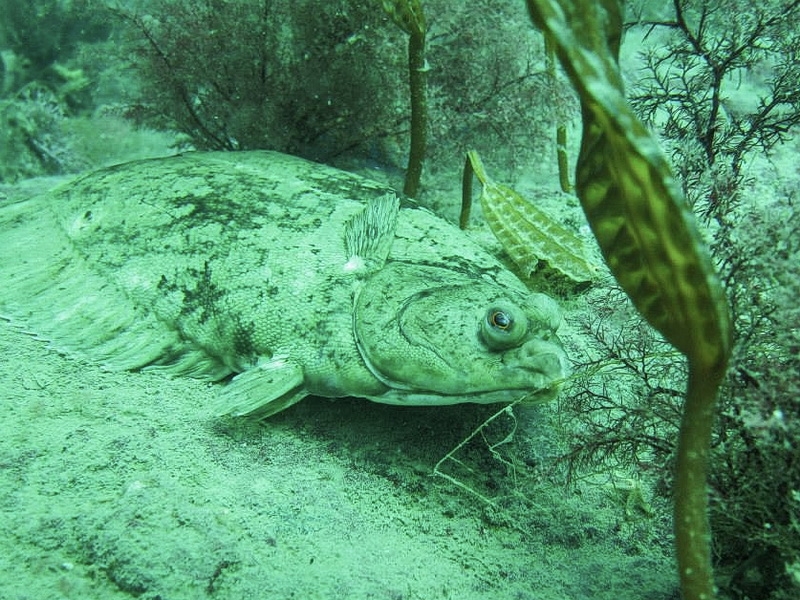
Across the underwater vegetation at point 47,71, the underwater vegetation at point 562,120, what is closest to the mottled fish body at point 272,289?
the underwater vegetation at point 562,120

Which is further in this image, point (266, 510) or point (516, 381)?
point (516, 381)

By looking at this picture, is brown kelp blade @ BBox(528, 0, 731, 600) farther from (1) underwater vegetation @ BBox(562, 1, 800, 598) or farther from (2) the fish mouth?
(2) the fish mouth

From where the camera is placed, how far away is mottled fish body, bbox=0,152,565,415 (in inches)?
93.9

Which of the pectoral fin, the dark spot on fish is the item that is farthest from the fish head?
the dark spot on fish

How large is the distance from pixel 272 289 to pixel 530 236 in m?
1.89

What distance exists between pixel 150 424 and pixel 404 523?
124 centimetres

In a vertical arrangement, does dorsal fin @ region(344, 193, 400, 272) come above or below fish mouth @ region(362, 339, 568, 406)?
above

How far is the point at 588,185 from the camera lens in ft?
4.58

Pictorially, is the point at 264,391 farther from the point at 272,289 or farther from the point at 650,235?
the point at 650,235

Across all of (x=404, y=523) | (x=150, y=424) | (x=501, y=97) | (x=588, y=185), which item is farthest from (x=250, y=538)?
(x=501, y=97)

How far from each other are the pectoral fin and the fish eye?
929 millimetres

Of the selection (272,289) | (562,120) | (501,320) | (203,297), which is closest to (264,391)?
(272,289)

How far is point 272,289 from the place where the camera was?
2.78m

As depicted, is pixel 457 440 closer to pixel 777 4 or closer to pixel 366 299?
pixel 366 299
